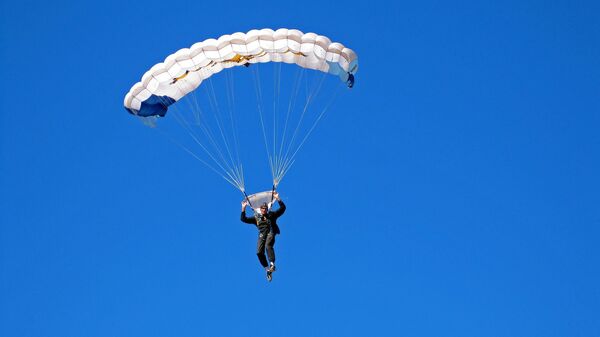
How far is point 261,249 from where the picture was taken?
1117 inches

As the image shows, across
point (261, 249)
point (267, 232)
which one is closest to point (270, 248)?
point (261, 249)

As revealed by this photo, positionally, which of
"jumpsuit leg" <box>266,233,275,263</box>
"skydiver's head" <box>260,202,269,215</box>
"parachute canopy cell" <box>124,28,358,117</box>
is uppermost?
"parachute canopy cell" <box>124,28,358,117</box>

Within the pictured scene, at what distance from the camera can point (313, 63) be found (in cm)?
2931

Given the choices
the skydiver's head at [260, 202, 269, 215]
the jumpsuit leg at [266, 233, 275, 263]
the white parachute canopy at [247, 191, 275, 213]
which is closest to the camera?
the jumpsuit leg at [266, 233, 275, 263]

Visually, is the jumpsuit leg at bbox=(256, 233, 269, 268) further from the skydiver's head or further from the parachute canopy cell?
the parachute canopy cell

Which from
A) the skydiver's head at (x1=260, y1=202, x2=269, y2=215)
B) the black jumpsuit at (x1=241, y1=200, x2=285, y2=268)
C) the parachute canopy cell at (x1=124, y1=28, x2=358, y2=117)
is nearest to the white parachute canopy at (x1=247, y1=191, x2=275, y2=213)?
the skydiver's head at (x1=260, y1=202, x2=269, y2=215)

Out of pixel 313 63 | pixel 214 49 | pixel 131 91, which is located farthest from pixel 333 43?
pixel 131 91

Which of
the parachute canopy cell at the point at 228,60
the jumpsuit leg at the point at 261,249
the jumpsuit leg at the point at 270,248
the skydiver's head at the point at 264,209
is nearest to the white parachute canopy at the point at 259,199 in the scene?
the skydiver's head at the point at 264,209

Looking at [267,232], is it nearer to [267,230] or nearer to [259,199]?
[267,230]

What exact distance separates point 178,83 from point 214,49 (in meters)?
1.34

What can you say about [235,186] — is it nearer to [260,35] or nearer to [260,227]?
[260,227]

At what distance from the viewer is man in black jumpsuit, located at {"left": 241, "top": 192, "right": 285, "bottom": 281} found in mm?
28312

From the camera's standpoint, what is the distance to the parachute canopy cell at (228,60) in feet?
93.9

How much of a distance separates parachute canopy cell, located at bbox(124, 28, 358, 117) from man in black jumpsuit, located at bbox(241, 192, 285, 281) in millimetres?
2908
